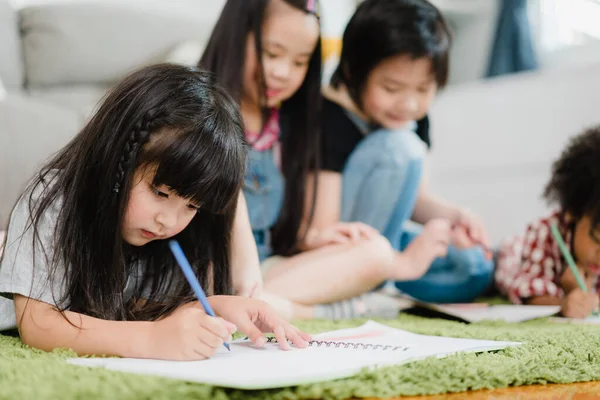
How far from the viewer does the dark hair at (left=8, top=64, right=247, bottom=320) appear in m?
0.65

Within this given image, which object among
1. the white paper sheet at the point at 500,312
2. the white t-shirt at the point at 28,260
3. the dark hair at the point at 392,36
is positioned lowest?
the white paper sheet at the point at 500,312

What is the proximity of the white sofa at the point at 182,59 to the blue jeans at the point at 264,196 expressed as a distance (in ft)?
1.65

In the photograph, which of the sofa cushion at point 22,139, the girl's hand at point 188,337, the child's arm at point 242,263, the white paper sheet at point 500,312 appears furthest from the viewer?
the sofa cushion at point 22,139

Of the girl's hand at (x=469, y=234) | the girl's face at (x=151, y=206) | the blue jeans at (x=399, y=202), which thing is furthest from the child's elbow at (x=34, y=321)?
the girl's hand at (x=469, y=234)

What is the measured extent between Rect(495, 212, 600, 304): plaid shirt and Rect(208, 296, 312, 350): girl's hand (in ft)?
2.19


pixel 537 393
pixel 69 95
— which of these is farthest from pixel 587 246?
pixel 69 95

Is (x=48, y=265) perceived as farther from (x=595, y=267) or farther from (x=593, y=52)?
(x=593, y=52)

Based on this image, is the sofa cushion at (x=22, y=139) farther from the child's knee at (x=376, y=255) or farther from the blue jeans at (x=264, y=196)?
the child's knee at (x=376, y=255)

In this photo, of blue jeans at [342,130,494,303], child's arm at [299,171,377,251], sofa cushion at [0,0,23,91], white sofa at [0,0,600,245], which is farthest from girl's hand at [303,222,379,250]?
sofa cushion at [0,0,23,91]

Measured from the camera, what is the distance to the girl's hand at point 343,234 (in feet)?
3.40

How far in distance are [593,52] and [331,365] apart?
5.56 ft

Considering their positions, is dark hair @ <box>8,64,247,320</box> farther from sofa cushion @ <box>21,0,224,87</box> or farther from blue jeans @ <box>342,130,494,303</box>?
sofa cushion @ <box>21,0,224,87</box>

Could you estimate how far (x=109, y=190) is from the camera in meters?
0.66

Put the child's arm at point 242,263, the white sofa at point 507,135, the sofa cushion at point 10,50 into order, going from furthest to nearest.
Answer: the white sofa at point 507,135 → the sofa cushion at point 10,50 → the child's arm at point 242,263
